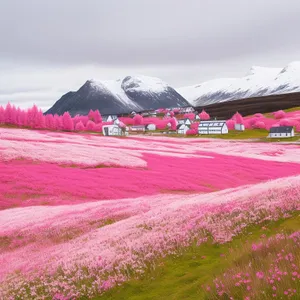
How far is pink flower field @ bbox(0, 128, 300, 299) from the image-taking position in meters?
11.0

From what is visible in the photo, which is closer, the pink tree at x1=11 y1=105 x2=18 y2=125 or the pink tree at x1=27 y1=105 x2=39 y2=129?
the pink tree at x1=27 y1=105 x2=39 y2=129

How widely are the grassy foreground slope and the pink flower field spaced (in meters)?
0.32

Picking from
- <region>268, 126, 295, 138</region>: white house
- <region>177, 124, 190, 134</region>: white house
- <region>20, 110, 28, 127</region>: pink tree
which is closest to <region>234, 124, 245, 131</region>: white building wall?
<region>177, 124, 190, 134</region>: white house

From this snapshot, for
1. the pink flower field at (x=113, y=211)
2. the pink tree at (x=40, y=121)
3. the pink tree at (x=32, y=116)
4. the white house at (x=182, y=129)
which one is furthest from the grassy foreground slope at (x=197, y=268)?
the white house at (x=182, y=129)

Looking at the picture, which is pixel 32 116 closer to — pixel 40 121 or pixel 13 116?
pixel 40 121

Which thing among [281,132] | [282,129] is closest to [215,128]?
[282,129]

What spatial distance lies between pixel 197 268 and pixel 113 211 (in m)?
17.1

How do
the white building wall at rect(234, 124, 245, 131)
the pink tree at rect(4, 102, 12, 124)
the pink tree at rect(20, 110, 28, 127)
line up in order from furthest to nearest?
the white building wall at rect(234, 124, 245, 131), the pink tree at rect(4, 102, 12, 124), the pink tree at rect(20, 110, 28, 127)

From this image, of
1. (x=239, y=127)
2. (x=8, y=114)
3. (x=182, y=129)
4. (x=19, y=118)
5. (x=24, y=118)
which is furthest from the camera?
(x=182, y=129)

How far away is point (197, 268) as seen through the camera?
9.31 meters

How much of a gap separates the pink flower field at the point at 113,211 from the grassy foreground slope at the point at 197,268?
0.32m

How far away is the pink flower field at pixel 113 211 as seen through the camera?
1098 centimetres

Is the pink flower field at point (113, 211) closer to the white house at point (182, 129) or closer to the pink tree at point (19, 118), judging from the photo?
the pink tree at point (19, 118)

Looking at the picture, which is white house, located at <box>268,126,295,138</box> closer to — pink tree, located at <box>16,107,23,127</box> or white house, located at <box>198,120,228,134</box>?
white house, located at <box>198,120,228,134</box>
